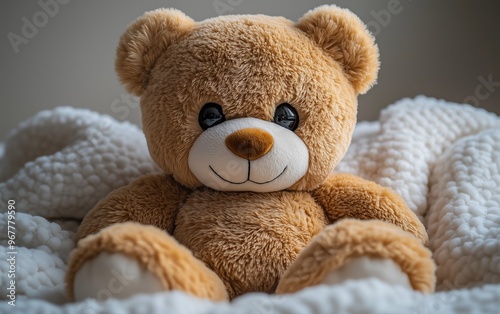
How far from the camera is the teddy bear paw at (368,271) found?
62 centimetres

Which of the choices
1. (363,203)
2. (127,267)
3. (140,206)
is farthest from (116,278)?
(363,203)

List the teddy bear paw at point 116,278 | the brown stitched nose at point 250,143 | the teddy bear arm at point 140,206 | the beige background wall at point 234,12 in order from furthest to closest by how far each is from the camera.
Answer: the beige background wall at point 234,12
the teddy bear arm at point 140,206
the brown stitched nose at point 250,143
the teddy bear paw at point 116,278

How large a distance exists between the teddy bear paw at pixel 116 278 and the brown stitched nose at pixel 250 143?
0.23 m

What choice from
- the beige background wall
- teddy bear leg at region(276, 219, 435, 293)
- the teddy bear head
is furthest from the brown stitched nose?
the beige background wall

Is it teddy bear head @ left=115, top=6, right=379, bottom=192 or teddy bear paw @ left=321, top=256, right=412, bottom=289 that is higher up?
teddy bear head @ left=115, top=6, right=379, bottom=192

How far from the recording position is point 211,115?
802mm

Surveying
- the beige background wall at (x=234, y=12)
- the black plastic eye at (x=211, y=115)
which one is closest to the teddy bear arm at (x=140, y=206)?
the black plastic eye at (x=211, y=115)

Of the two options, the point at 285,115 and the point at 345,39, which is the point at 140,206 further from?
the point at 345,39

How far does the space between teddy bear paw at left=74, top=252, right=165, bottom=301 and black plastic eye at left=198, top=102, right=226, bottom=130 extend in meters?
0.26

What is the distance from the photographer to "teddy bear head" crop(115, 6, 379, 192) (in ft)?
2.58

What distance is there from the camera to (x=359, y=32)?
0.86 metres

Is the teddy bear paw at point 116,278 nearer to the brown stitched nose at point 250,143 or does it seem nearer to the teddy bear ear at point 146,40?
the brown stitched nose at point 250,143

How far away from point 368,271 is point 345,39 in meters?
0.40

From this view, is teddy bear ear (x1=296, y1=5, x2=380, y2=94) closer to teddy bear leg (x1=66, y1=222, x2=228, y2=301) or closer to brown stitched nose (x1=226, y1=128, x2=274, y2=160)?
brown stitched nose (x1=226, y1=128, x2=274, y2=160)
